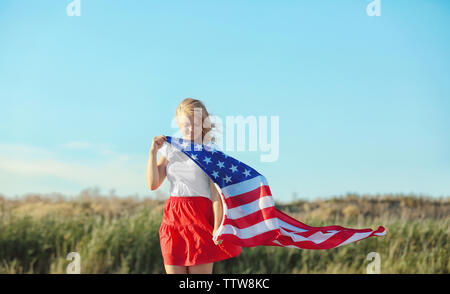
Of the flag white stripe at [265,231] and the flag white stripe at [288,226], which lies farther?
the flag white stripe at [288,226]

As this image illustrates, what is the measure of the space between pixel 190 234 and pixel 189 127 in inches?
36.2

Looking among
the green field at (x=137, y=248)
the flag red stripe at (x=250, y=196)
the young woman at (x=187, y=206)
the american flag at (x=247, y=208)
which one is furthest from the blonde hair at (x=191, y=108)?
the green field at (x=137, y=248)

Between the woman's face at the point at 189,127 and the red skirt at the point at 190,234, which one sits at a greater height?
the woman's face at the point at 189,127

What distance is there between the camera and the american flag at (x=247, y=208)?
147 inches

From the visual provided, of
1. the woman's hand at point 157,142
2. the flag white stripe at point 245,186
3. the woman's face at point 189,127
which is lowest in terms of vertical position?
the flag white stripe at point 245,186

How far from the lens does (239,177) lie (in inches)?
156

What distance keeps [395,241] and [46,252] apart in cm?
668

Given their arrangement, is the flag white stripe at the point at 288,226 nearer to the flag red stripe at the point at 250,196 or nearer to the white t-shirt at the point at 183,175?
the flag red stripe at the point at 250,196

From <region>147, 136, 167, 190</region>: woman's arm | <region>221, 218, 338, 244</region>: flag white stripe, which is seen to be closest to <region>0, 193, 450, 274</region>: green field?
<region>221, 218, 338, 244</region>: flag white stripe

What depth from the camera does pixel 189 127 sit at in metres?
3.75

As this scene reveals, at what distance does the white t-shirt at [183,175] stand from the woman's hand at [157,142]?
0.16 ft
